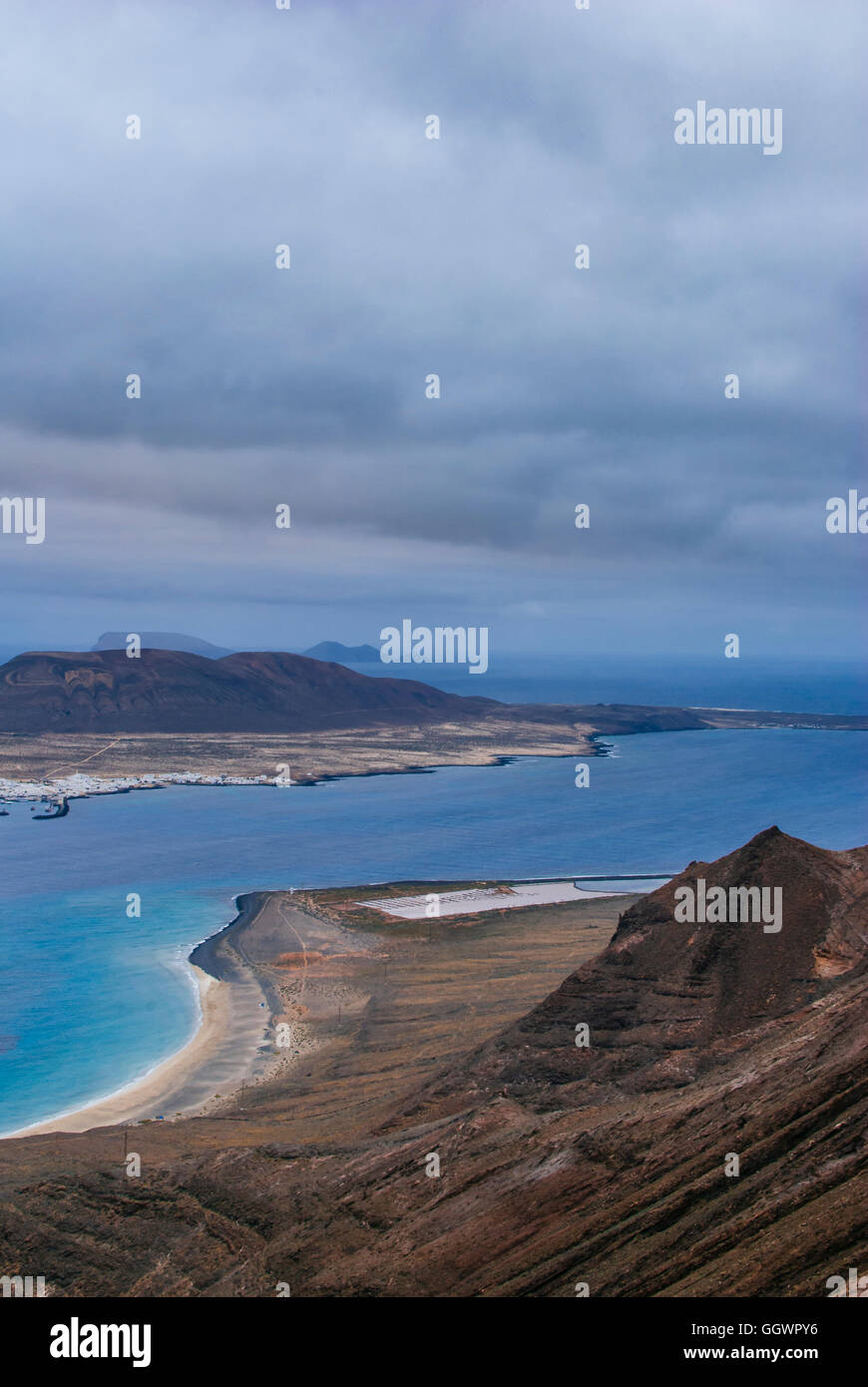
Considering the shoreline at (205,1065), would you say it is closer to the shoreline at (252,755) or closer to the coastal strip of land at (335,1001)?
the coastal strip of land at (335,1001)

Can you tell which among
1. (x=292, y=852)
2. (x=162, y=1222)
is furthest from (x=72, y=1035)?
(x=292, y=852)

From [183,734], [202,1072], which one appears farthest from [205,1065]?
[183,734]

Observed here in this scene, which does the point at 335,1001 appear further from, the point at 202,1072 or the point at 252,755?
the point at 252,755

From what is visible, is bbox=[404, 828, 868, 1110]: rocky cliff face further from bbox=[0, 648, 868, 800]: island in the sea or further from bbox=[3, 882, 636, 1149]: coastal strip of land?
bbox=[0, 648, 868, 800]: island in the sea

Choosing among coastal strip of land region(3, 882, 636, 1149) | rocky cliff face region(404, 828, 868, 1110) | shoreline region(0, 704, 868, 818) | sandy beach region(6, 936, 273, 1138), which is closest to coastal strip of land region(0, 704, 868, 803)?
shoreline region(0, 704, 868, 818)

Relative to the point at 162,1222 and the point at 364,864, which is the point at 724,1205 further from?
the point at 364,864

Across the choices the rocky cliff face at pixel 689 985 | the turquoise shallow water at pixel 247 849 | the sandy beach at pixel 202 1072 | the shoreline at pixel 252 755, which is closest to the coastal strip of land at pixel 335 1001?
the sandy beach at pixel 202 1072
